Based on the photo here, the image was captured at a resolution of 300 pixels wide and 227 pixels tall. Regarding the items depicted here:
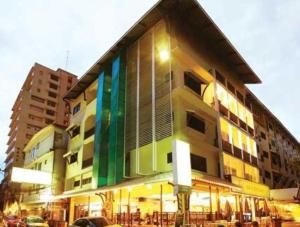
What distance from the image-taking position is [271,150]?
44.2 meters

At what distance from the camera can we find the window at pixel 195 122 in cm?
2381

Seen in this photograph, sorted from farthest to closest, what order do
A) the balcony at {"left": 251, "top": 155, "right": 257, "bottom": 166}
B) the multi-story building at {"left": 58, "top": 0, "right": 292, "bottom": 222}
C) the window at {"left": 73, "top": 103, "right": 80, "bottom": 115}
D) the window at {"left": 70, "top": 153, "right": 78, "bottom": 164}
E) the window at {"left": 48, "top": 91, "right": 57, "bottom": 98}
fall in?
the window at {"left": 48, "top": 91, "right": 57, "bottom": 98} < the window at {"left": 73, "top": 103, "right": 80, "bottom": 115} < the window at {"left": 70, "top": 153, "right": 78, "bottom": 164} < the balcony at {"left": 251, "top": 155, "right": 257, "bottom": 166} < the multi-story building at {"left": 58, "top": 0, "right": 292, "bottom": 222}

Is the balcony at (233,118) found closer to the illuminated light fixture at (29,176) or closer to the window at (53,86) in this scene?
the illuminated light fixture at (29,176)

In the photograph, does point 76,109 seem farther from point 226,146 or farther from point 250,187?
point 250,187

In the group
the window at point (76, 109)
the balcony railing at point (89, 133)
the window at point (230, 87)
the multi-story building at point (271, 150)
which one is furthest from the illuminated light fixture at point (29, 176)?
the multi-story building at point (271, 150)

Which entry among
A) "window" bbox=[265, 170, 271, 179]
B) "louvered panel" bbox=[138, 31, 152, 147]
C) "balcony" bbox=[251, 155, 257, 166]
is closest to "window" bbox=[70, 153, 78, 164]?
"louvered panel" bbox=[138, 31, 152, 147]

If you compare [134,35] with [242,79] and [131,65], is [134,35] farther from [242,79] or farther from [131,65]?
[242,79]

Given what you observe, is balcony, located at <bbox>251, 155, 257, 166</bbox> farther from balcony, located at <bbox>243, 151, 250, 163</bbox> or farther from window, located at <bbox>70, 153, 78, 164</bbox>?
window, located at <bbox>70, 153, 78, 164</bbox>

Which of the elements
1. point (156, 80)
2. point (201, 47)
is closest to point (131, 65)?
point (156, 80)

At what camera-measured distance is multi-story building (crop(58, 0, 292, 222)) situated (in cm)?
2272

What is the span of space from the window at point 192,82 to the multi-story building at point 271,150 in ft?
40.6

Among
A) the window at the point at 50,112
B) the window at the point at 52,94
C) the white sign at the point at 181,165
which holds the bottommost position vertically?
the white sign at the point at 181,165

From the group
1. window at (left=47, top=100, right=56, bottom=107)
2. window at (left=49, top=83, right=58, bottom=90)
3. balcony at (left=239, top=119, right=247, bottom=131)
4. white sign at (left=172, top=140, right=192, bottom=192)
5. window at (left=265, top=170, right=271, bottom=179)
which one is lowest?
white sign at (left=172, top=140, right=192, bottom=192)

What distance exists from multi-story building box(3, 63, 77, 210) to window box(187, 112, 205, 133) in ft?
165
